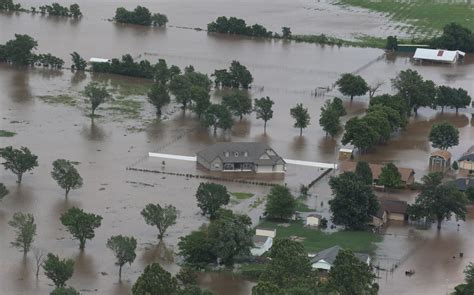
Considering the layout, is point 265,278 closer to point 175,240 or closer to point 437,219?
point 175,240

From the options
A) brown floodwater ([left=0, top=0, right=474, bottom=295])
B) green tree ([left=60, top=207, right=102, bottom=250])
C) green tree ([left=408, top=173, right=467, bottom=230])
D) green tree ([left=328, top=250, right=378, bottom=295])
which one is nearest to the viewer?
green tree ([left=328, top=250, right=378, bottom=295])

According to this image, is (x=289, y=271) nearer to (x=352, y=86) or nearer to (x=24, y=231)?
(x=24, y=231)

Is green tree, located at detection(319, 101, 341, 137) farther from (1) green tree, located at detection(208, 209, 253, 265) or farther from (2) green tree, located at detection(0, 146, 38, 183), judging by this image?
(1) green tree, located at detection(208, 209, 253, 265)

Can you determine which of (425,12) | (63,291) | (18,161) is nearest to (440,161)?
(18,161)

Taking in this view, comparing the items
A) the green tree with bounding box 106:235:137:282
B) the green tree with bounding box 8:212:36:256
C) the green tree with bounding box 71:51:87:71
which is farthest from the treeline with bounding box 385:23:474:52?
the green tree with bounding box 106:235:137:282

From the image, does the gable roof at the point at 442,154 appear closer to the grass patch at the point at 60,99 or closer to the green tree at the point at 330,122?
the green tree at the point at 330,122
